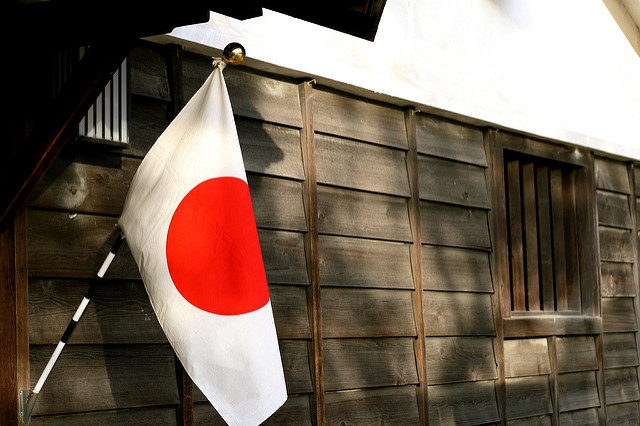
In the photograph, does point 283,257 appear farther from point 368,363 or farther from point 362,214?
point 368,363

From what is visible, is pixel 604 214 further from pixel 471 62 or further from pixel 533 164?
pixel 471 62

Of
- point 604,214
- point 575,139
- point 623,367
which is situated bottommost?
point 623,367

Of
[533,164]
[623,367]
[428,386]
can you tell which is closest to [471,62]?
[533,164]

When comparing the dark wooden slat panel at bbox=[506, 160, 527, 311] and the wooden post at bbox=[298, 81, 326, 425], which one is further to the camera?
the dark wooden slat panel at bbox=[506, 160, 527, 311]

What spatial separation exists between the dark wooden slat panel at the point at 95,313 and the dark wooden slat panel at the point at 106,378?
0.04m

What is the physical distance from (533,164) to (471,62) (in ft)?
3.37

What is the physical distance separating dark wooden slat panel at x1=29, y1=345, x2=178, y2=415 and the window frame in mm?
2528

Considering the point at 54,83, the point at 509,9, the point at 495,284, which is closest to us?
the point at 54,83

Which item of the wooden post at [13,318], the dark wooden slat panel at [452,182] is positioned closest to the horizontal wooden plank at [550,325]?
the dark wooden slat panel at [452,182]

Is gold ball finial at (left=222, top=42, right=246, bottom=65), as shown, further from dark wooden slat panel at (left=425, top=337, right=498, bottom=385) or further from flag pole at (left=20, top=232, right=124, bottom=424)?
dark wooden slat panel at (left=425, top=337, right=498, bottom=385)

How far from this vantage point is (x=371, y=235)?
4477mm

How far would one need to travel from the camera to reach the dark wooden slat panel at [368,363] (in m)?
4.18

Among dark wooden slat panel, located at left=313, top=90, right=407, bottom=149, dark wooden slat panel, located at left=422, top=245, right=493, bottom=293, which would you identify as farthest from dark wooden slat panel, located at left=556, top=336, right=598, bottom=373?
dark wooden slat panel, located at left=313, top=90, right=407, bottom=149

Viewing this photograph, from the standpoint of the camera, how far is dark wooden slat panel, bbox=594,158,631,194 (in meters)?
6.39
